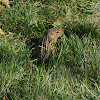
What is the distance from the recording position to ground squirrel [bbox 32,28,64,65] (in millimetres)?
3548

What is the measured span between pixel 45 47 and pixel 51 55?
0.17 meters

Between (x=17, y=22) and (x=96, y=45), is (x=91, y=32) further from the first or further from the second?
(x=17, y=22)

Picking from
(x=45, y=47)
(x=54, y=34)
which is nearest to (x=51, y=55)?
(x=45, y=47)

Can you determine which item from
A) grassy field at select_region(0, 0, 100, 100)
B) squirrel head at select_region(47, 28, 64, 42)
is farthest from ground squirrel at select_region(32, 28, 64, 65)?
grassy field at select_region(0, 0, 100, 100)

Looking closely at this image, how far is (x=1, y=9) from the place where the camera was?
14.4 ft

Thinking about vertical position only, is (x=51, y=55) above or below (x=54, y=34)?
below

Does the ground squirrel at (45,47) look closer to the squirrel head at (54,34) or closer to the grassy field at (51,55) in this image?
the squirrel head at (54,34)

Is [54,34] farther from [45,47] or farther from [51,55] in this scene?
[51,55]

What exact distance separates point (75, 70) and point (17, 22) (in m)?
1.68

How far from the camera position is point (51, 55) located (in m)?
3.53

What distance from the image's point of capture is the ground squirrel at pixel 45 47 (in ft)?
11.6

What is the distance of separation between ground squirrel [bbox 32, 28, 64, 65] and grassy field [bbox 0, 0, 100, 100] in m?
0.10

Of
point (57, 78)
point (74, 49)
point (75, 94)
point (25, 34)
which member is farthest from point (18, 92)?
point (25, 34)

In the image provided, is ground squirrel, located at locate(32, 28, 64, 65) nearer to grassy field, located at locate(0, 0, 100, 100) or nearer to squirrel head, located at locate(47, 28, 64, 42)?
squirrel head, located at locate(47, 28, 64, 42)
